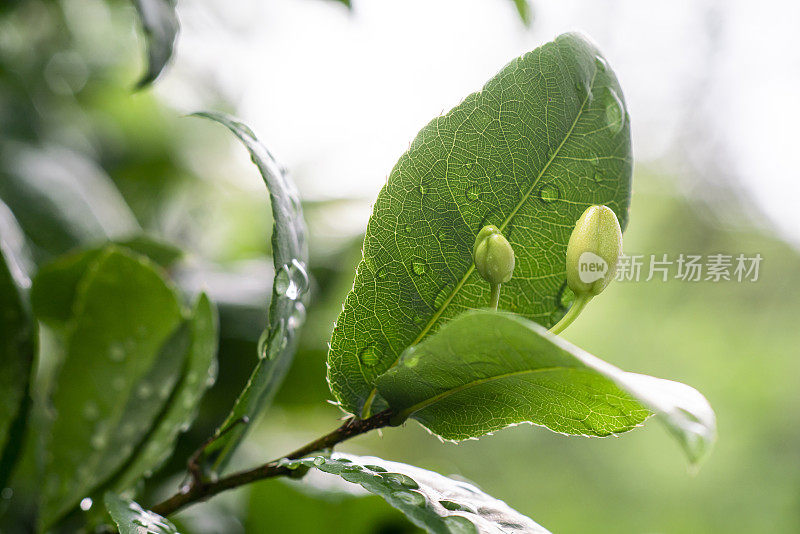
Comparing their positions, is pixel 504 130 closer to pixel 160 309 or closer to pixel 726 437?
pixel 160 309

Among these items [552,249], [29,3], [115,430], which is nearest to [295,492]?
[115,430]

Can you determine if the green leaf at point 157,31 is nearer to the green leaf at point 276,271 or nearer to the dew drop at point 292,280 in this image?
the green leaf at point 276,271

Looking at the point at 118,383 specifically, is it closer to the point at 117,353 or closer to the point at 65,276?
the point at 117,353

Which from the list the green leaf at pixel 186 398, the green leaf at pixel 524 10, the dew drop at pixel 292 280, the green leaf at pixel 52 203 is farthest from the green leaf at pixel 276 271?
the green leaf at pixel 52 203

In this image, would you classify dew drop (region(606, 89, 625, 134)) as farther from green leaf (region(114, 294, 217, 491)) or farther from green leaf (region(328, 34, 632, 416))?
green leaf (region(114, 294, 217, 491))

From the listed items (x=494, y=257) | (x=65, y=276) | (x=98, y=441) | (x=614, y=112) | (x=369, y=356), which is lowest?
(x=98, y=441)

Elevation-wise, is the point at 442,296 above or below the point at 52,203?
above

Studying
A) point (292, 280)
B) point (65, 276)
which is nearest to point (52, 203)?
point (65, 276)
